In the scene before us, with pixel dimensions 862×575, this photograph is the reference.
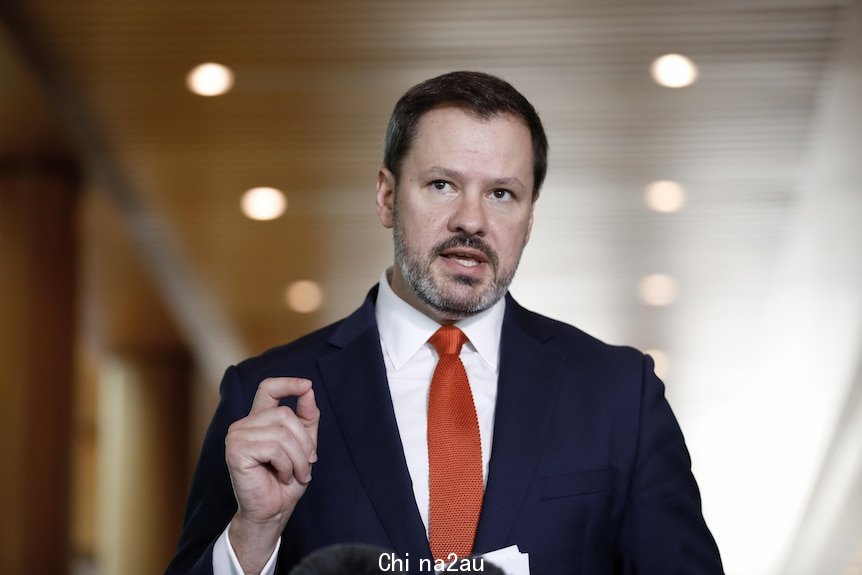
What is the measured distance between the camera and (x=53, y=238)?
9.07 metres

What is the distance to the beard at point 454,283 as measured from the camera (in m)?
1.85

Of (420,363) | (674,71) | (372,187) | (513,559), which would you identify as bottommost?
(513,559)

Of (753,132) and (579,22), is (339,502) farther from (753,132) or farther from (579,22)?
(753,132)

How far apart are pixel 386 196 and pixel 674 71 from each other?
534 centimetres

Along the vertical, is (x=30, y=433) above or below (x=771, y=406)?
below

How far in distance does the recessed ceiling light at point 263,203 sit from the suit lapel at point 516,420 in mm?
7254

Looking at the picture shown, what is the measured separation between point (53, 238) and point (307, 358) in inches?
295

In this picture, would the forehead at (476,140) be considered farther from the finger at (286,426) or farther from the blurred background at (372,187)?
the blurred background at (372,187)

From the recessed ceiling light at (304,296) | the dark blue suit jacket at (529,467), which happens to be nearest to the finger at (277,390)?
the dark blue suit jacket at (529,467)

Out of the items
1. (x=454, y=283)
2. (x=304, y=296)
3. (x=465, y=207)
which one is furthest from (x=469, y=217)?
(x=304, y=296)

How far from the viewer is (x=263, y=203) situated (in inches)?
372

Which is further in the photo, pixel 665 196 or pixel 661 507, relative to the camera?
pixel 665 196

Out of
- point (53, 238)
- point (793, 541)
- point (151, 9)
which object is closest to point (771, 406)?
point (793, 541)

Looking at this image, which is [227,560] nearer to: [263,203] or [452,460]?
[452,460]
